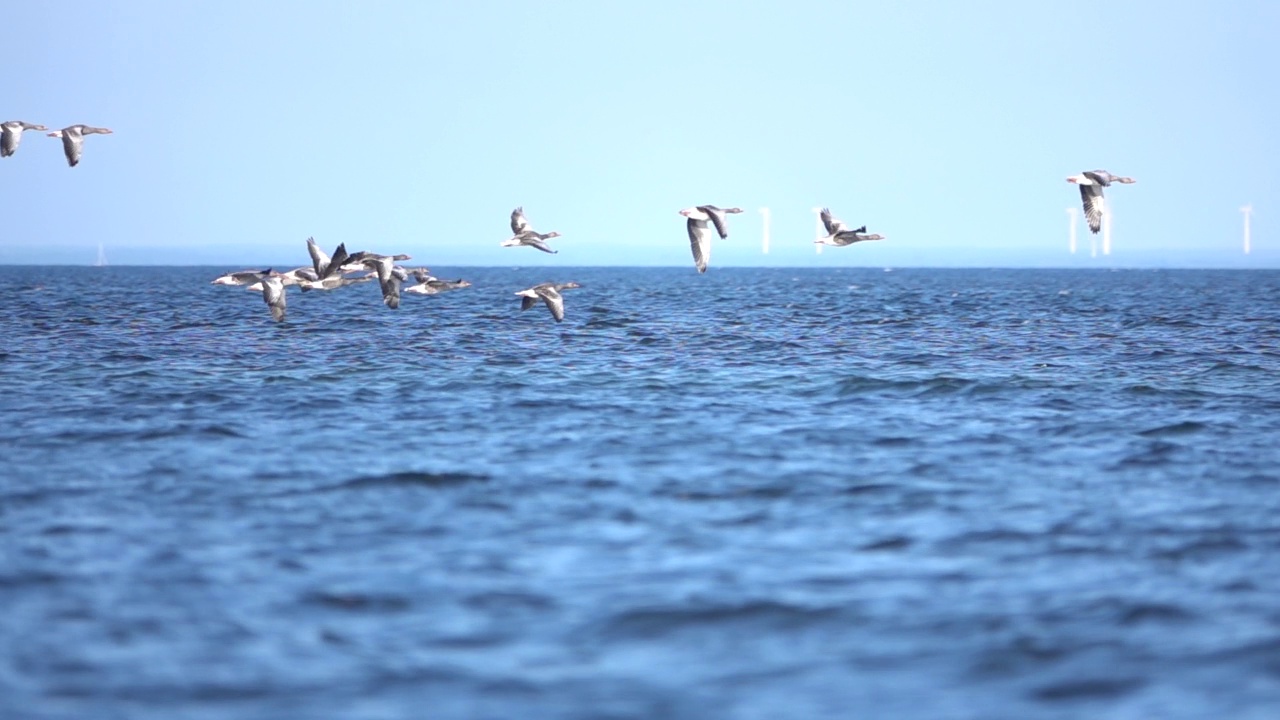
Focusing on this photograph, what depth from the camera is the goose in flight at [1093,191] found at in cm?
3447

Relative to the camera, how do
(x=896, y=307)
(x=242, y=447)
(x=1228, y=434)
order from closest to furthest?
(x=242, y=447)
(x=1228, y=434)
(x=896, y=307)

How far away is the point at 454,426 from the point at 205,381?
963 cm

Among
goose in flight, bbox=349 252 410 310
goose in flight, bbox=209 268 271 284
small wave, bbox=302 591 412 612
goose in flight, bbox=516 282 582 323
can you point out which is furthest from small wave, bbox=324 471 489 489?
goose in flight, bbox=349 252 410 310

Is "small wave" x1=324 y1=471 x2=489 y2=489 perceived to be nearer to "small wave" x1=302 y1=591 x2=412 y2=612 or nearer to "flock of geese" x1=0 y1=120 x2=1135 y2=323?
"small wave" x1=302 y1=591 x2=412 y2=612

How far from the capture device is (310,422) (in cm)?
2888

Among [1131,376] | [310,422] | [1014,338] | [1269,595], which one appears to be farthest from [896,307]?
[1269,595]

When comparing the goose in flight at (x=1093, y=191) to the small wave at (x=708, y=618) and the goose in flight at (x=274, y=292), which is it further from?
the small wave at (x=708, y=618)

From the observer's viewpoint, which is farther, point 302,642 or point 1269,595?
point 1269,595

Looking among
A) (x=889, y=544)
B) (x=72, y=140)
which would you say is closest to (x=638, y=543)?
(x=889, y=544)

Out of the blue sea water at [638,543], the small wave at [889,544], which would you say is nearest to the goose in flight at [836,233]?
the blue sea water at [638,543]

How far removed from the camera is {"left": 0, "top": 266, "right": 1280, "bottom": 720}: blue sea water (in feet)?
43.0

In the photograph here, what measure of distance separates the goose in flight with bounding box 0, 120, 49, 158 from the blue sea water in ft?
16.5

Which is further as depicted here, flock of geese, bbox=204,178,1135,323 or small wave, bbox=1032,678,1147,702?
flock of geese, bbox=204,178,1135,323

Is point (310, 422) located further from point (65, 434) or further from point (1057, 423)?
point (1057, 423)
